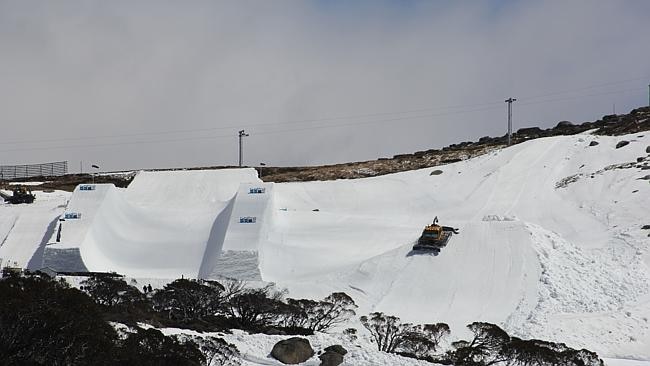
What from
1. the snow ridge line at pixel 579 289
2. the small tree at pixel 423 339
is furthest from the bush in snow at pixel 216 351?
the snow ridge line at pixel 579 289

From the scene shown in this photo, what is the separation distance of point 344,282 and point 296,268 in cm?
369

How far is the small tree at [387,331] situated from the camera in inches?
898

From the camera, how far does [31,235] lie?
125ft

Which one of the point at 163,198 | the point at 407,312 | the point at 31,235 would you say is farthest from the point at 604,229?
the point at 31,235

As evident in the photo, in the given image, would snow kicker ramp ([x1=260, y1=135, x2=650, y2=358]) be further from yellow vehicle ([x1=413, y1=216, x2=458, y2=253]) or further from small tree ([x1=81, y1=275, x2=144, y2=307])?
small tree ([x1=81, y1=275, x2=144, y2=307])

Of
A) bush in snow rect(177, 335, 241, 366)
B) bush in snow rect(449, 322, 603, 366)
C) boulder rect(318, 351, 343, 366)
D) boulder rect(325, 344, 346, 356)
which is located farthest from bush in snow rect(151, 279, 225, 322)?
bush in snow rect(449, 322, 603, 366)

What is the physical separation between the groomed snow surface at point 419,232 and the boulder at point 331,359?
0.43 meters

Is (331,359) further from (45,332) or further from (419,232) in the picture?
(419,232)

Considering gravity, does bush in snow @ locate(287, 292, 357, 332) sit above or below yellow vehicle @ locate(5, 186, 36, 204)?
below

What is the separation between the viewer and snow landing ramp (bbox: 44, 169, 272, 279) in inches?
1325

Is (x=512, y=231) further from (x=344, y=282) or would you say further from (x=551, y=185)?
(x=551, y=185)

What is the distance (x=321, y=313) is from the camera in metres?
25.5

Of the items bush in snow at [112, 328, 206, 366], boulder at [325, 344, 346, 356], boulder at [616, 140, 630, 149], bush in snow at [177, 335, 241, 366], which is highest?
boulder at [616, 140, 630, 149]

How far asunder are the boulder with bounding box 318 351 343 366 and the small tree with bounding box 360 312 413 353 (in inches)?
132
